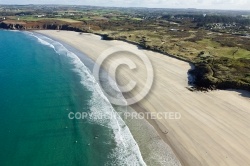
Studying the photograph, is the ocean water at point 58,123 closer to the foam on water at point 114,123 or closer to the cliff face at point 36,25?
the foam on water at point 114,123

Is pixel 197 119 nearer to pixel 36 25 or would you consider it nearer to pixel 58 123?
pixel 58 123

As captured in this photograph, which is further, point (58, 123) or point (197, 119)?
point (197, 119)

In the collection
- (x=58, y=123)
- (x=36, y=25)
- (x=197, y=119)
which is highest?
(x=36, y=25)

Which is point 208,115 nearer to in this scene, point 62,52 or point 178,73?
point 178,73

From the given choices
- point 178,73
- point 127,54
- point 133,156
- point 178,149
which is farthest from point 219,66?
point 133,156

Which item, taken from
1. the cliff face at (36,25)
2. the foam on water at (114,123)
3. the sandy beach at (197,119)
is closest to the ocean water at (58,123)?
the foam on water at (114,123)

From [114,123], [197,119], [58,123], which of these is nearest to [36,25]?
[58,123]

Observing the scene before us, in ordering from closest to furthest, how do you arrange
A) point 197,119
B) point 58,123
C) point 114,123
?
point 58,123 → point 114,123 → point 197,119
